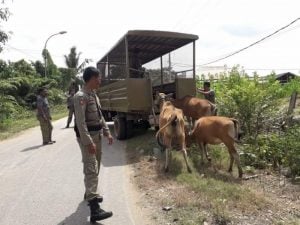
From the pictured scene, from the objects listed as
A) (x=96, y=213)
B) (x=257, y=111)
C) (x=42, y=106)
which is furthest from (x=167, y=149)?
A: (x=42, y=106)

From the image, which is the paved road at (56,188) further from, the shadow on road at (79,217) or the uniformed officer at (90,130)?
the uniformed officer at (90,130)

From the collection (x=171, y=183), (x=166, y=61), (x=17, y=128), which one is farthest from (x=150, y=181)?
(x=17, y=128)

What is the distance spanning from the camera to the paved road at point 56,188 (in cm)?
543

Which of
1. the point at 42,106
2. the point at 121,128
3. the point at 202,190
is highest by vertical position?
the point at 42,106

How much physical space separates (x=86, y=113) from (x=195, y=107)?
17.0 ft

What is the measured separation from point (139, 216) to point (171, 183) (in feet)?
4.68

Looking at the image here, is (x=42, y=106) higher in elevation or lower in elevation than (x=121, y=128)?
higher

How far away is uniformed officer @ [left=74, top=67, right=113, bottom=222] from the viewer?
509 centimetres

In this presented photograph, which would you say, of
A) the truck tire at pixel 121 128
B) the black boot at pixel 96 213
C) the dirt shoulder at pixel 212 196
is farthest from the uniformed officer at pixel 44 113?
the black boot at pixel 96 213

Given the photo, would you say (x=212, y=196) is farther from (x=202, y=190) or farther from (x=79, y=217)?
(x=79, y=217)

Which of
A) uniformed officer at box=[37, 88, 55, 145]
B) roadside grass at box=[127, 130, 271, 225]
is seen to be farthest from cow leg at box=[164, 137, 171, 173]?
uniformed officer at box=[37, 88, 55, 145]

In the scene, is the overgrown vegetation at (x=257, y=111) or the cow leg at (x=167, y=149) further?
the overgrown vegetation at (x=257, y=111)

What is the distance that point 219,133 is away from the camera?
7.36 metres

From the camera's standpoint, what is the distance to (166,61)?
12.8 metres
